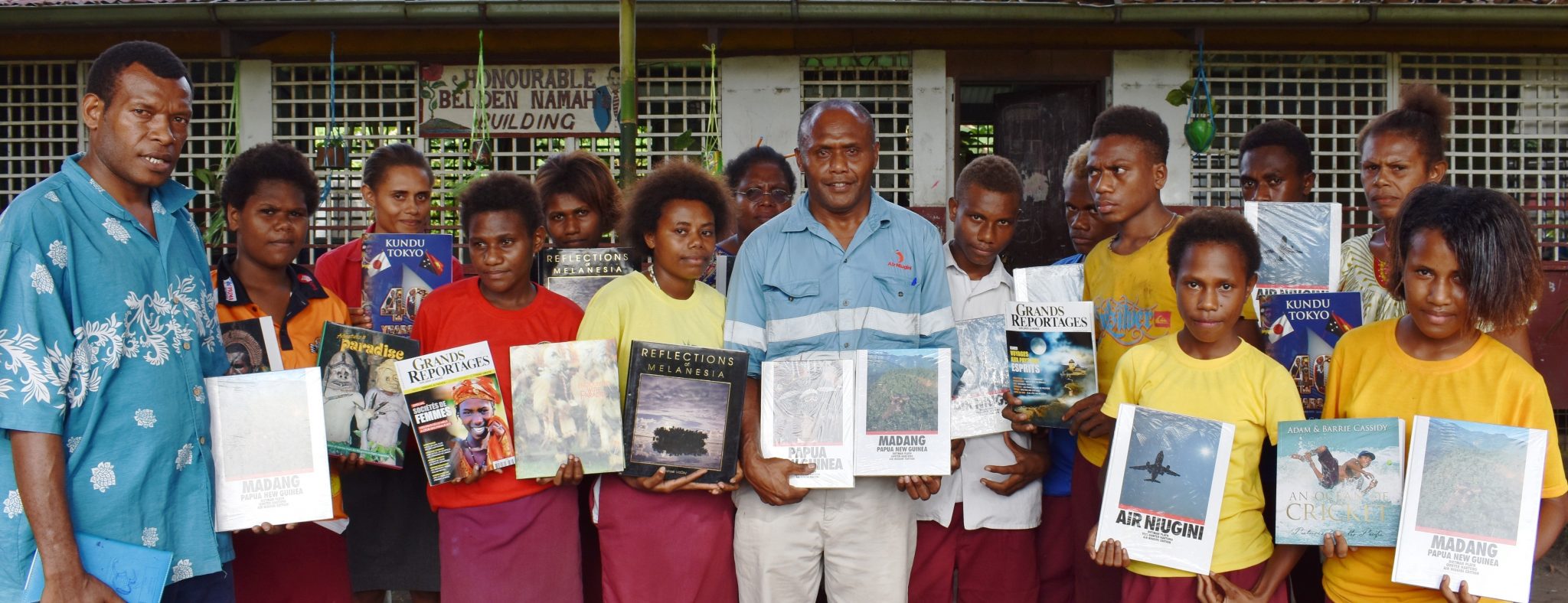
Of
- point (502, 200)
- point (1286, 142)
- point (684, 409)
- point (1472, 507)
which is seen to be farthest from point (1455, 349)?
point (502, 200)

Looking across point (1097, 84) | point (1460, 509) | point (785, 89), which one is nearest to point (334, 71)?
point (785, 89)

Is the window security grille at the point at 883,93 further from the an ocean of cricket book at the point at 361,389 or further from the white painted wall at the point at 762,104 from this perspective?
the an ocean of cricket book at the point at 361,389

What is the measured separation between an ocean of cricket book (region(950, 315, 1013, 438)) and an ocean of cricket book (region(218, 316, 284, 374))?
214 cm

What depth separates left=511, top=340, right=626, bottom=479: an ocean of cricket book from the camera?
320 cm

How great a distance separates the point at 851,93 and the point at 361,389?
578cm

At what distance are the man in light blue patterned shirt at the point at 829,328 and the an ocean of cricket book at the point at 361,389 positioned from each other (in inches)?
41.2

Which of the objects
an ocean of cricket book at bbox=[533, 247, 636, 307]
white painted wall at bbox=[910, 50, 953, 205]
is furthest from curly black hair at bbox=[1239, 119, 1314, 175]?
white painted wall at bbox=[910, 50, 953, 205]

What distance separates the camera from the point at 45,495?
235 centimetres

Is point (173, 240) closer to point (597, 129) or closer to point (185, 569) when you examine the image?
point (185, 569)

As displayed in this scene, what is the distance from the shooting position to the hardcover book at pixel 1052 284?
11.6ft

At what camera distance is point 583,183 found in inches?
169

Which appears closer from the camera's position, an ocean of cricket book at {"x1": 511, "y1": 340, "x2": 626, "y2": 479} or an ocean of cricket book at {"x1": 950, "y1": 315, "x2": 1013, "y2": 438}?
an ocean of cricket book at {"x1": 511, "y1": 340, "x2": 626, "y2": 479}

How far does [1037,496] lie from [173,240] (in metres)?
2.78

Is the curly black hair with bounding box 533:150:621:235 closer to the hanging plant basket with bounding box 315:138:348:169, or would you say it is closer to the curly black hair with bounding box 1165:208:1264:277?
the curly black hair with bounding box 1165:208:1264:277
